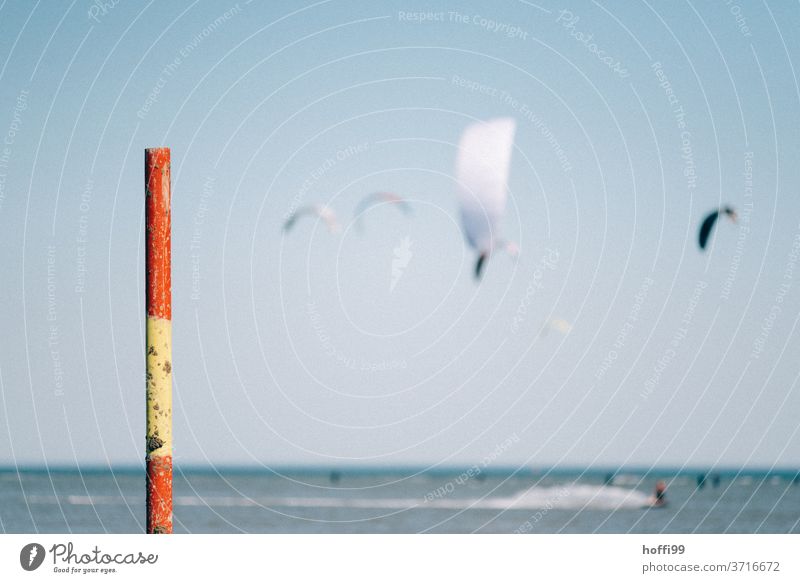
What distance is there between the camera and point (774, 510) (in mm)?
65938

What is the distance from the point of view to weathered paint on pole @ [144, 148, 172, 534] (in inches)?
295

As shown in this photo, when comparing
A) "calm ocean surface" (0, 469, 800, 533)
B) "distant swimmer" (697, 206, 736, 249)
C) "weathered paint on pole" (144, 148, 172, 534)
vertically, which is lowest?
"weathered paint on pole" (144, 148, 172, 534)

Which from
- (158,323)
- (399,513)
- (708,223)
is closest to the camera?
(158,323)

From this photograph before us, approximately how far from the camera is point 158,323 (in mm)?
7547

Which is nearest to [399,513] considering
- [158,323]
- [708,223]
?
[708,223]

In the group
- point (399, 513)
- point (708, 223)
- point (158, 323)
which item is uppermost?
point (399, 513)

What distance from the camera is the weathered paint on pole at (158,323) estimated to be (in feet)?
24.6

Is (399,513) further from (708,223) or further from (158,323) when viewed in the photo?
(158,323)

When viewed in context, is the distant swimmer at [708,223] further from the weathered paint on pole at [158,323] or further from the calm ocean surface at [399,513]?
the calm ocean surface at [399,513]

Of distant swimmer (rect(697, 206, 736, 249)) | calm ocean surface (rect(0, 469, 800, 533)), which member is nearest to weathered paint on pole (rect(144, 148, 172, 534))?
distant swimmer (rect(697, 206, 736, 249))

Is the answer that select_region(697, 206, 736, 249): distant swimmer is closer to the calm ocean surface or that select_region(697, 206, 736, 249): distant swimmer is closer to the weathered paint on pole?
the weathered paint on pole
